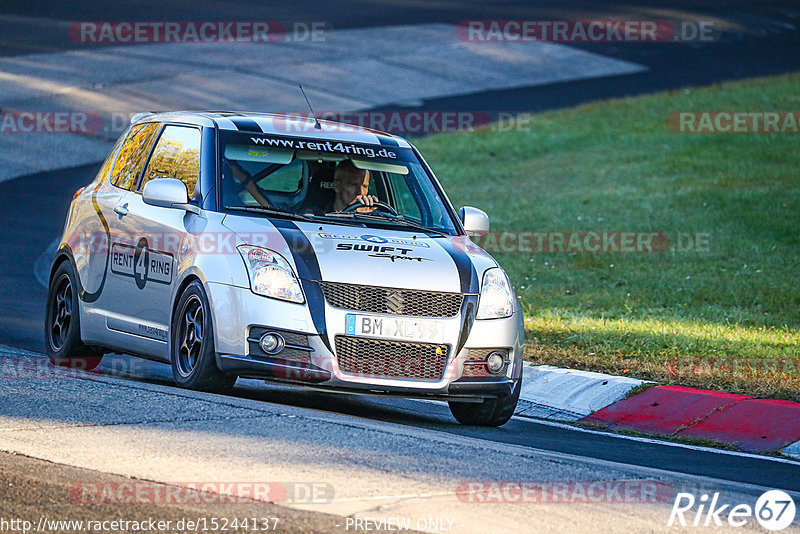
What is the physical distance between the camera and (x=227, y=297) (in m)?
8.26

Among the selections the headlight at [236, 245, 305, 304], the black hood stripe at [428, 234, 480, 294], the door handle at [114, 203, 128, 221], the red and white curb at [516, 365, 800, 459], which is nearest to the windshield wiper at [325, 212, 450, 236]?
the black hood stripe at [428, 234, 480, 294]

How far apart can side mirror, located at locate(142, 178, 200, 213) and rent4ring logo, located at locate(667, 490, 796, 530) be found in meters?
3.77

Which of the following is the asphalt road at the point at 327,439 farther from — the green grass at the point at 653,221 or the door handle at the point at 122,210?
the green grass at the point at 653,221

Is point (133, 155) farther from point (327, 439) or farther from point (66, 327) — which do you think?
point (327, 439)

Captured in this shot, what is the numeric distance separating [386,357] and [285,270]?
789 mm

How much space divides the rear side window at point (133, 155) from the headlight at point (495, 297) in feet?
8.89

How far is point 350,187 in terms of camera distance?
941cm

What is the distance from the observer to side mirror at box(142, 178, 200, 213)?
8758 mm

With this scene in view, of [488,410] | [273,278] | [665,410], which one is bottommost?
[665,410]

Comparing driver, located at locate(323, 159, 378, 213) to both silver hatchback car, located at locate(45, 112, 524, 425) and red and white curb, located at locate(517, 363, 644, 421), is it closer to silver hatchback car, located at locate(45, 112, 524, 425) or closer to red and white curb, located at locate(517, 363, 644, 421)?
silver hatchback car, located at locate(45, 112, 524, 425)

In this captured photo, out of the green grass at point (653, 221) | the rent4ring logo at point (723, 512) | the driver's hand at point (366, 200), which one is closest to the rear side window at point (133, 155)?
the driver's hand at point (366, 200)

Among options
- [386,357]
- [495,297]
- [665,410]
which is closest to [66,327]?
[386,357]

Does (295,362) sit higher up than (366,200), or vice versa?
(366,200)

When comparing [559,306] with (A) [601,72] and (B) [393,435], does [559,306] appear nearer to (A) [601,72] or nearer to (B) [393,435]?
(B) [393,435]
